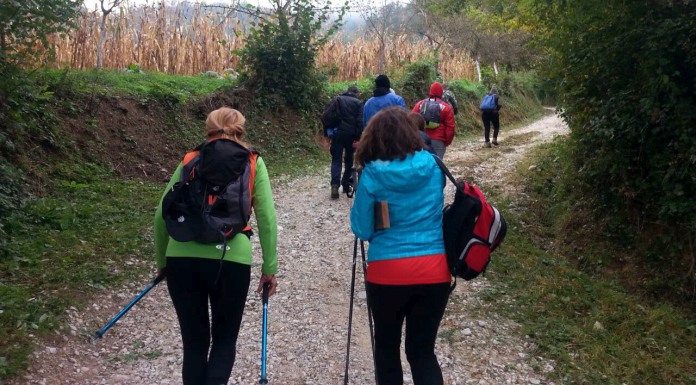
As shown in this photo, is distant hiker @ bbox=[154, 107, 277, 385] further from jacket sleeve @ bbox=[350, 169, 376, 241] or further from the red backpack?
the red backpack

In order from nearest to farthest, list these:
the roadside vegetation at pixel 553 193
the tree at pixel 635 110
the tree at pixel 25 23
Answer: the roadside vegetation at pixel 553 193, the tree at pixel 635 110, the tree at pixel 25 23

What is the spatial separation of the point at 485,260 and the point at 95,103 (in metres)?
9.64

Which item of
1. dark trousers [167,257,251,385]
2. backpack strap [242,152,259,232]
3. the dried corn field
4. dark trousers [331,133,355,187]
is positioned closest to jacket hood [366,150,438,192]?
backpack strap [242,152,259,232]

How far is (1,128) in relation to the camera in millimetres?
7875

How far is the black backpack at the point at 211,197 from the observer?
3.07m

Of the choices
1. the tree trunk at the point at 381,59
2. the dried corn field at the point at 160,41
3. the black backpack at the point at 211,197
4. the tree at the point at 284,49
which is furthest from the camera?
the tree trunk at the point at 381,59

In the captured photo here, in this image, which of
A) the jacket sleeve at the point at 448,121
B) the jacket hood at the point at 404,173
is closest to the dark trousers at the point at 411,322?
the jacket hood at the point at 404,173

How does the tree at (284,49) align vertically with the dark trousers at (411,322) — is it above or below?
above

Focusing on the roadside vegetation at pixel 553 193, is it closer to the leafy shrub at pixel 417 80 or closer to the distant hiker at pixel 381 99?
the distant hiker at pixel 381 99

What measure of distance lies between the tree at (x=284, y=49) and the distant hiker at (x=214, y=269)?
12.6m

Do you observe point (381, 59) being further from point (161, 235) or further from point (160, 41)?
point (161, 235)

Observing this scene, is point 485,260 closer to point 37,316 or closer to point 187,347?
point 187,347

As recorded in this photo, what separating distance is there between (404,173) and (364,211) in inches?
12.1

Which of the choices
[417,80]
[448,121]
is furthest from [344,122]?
[417,80]
